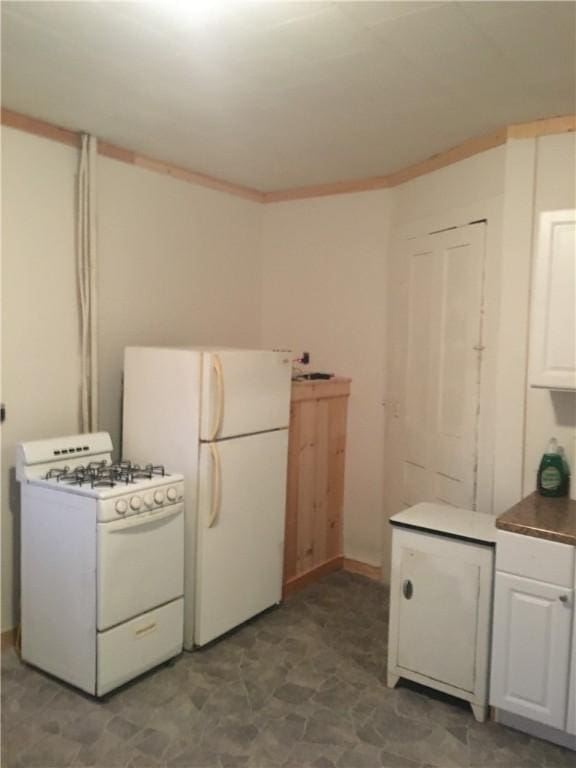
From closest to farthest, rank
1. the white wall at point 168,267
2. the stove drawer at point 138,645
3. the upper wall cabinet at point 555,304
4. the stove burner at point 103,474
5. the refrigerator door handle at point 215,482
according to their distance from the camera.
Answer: the upper wall cabinet at point 555,304 → the stove drawer at point 138,645 → the stove burner at point 103,474 → the refrigerator door handle at point 215,482 → the white wall at point 168,267

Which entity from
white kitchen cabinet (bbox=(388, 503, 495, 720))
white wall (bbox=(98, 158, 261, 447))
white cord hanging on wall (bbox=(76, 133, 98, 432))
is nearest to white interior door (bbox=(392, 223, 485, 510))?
white kitchen cabinet (bbox=(388, 503, 495, 720))

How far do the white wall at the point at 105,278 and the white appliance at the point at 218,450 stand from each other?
33cm

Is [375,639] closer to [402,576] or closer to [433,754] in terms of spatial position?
[402,576]

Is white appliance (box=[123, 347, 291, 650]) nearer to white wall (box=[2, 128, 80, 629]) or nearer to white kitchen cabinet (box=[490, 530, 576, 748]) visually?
white wall (box=[2, 128, 80, 629])

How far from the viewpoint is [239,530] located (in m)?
3.31

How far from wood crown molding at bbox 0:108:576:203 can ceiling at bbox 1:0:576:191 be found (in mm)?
66

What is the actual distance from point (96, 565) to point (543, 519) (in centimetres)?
185

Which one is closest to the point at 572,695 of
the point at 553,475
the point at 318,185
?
the point at 553,475

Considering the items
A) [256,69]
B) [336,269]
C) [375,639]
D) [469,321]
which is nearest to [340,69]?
[256,69]

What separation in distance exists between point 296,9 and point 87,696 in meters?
2.79

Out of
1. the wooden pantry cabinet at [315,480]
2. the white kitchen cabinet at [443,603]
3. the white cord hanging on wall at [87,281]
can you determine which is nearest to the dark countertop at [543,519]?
the white kitchen cabinet at [443,603]

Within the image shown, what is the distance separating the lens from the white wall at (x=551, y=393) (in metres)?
2.90

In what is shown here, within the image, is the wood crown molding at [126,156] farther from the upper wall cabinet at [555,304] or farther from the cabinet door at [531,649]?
the cabinet door at [531,649]

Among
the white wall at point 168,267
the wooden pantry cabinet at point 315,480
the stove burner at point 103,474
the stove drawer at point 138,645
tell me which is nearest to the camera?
the stove drawer at point 138,645
